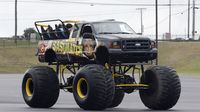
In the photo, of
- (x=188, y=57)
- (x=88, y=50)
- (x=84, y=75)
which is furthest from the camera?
(x=188, y=57)

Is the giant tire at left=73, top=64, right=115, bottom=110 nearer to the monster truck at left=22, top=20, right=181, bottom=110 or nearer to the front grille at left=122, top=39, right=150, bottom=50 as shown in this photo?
the monster truck at left=22, top=20, right=181, bottom=110

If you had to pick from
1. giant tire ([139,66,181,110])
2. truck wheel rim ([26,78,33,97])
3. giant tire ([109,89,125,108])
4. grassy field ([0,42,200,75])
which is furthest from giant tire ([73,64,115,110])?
grassy field ([0,42,200,75])

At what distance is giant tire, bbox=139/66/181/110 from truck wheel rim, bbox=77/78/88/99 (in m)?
1.99

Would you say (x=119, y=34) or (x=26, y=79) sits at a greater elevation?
(x=119, y=34)

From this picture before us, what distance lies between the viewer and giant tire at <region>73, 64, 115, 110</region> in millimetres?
18438

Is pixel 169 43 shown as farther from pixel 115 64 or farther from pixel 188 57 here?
pixel 115 64

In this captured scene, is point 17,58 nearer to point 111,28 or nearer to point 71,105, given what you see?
point 71,105

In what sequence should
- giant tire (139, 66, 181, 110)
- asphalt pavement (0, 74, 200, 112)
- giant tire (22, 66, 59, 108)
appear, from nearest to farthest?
giant tire (139, 66, 181, 110)
asphalt pavement (0, 74, 200, 112)
giant tire (22, 66, 59, 108)

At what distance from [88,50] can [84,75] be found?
1456 millimetres

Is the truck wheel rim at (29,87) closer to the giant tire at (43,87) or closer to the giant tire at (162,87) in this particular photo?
the giant tire at (43,87)

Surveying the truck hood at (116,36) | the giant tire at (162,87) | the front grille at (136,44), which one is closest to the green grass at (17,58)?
the giant tire at (162,87)

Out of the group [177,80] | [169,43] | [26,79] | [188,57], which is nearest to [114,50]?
[177,80]

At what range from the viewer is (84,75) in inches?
750

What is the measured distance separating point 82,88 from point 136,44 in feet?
6.35
